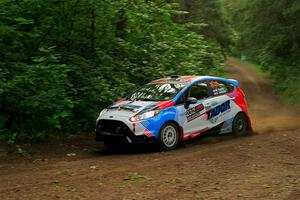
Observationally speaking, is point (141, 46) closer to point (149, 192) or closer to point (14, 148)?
point (14, 148)

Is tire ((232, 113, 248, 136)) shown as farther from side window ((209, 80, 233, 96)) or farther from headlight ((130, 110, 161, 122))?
headlight ((130, 110, 161, 122))

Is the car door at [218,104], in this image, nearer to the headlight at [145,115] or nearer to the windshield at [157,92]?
the windshield at [157,92]

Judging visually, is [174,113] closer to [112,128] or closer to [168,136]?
[168,136]

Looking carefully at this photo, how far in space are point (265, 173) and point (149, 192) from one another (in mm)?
2438

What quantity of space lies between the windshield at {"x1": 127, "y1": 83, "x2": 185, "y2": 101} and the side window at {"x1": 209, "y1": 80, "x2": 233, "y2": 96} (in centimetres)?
112

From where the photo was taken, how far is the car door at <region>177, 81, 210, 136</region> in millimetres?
12008

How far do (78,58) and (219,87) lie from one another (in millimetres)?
4221

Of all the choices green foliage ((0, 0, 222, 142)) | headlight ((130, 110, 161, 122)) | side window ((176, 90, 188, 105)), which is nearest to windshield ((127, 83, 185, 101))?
side window ((176, 90, 188, 105))

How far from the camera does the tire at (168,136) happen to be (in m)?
11.5

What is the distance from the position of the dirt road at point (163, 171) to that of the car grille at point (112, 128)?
21.1 inches

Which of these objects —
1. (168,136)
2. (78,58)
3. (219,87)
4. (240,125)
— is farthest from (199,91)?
(78,58)

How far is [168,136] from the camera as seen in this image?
11.7 metres

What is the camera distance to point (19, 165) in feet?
33.5

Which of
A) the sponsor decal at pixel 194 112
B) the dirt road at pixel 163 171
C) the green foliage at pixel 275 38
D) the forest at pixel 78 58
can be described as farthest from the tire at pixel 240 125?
the green foliage at pixel 275 38
